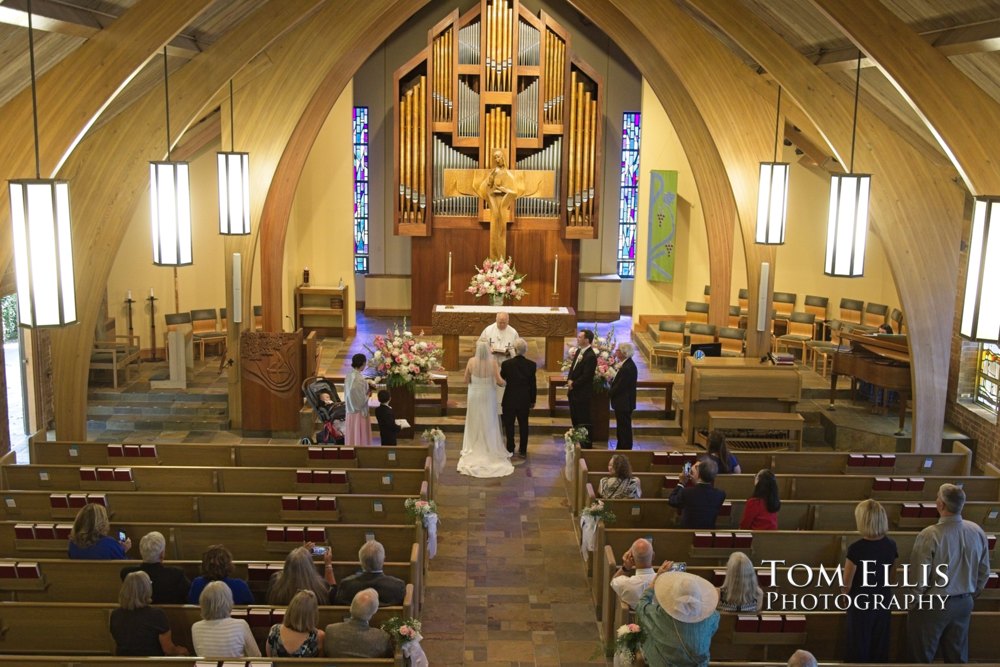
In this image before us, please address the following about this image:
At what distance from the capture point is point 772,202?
38.1ft

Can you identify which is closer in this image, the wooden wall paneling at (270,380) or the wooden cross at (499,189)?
the wooden wall paneling at (270,380)

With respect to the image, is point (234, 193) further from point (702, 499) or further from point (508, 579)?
point (702, 499)

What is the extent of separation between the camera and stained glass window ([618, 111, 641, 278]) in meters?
20.3

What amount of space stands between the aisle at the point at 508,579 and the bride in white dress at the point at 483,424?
167 mm

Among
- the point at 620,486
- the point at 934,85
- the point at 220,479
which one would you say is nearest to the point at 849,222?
the point at 934,85

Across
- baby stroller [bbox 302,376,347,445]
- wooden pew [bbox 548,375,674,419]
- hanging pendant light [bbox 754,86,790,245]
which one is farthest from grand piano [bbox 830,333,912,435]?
baby stroller [bbox 302,376,347,445]

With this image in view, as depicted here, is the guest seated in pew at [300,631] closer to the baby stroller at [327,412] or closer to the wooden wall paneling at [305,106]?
the baby stroller at [327,412]

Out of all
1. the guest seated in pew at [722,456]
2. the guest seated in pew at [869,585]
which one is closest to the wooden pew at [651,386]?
the guest seated in pew at [722,456]

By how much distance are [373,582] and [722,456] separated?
373 cm

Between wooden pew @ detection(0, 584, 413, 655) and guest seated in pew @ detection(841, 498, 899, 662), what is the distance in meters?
2.80

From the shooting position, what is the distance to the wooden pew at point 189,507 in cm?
849

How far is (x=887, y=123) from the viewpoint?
10938mm

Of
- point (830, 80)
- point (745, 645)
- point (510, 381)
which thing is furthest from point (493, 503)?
point (830, 80)

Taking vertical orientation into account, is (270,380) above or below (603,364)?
below
